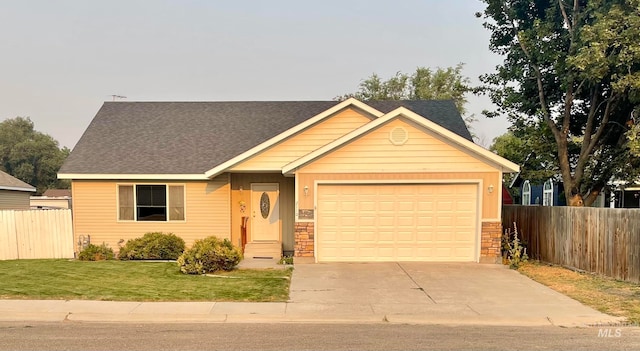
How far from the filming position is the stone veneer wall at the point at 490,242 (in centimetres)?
1259

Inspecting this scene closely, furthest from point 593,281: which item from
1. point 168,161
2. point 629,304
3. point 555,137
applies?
point 168,161

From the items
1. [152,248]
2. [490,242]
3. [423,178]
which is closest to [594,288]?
[490,242]

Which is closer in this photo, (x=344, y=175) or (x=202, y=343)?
A: (x=202, y=343)

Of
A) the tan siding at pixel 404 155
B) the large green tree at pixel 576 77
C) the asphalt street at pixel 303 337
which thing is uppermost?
the large green tree at pixel 576 77

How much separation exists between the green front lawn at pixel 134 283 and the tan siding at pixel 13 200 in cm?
1489

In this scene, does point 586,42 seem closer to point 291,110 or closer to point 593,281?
point 593,281

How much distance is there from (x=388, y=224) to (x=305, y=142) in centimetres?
393

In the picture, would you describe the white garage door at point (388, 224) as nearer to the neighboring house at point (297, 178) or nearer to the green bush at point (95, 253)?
the neighboring house at point (297, 178)

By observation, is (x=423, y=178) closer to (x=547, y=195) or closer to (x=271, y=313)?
(x=271, y=313)

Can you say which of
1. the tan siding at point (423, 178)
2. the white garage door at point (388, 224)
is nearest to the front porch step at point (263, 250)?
the white garage door at point (388, 224)

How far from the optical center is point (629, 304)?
8.20 meters

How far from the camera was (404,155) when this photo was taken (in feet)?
41.5

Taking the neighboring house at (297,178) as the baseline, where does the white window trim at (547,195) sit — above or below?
below

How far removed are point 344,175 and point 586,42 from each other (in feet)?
27.3
